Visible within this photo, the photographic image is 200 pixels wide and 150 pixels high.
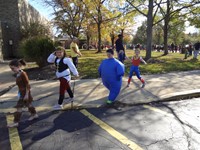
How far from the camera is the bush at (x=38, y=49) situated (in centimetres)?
1200

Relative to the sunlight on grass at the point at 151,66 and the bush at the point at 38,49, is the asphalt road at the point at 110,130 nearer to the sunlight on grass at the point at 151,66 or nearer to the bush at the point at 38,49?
the sunlight on grass at the point at 151,66

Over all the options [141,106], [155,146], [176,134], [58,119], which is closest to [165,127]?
[176,134]

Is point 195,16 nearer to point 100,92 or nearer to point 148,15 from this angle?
point 148,15

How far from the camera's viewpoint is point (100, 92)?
7.26m

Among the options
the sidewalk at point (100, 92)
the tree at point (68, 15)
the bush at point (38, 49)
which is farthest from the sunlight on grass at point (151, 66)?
the tree at point (68, 15)

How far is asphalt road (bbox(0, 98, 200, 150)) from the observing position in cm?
387

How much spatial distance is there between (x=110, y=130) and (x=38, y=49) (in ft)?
27.8

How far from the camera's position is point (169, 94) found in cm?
678

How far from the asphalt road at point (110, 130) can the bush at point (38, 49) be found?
22.5 feet

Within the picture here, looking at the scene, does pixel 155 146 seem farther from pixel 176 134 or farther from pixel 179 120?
pixel 179 120

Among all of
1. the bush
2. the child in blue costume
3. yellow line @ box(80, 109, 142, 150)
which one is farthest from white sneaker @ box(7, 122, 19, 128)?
the bush

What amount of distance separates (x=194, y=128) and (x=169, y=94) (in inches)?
91.9

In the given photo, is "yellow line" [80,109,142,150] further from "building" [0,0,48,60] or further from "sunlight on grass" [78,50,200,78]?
"building" [0,0,48,60]

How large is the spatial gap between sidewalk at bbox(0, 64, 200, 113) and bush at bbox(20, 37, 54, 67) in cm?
325
